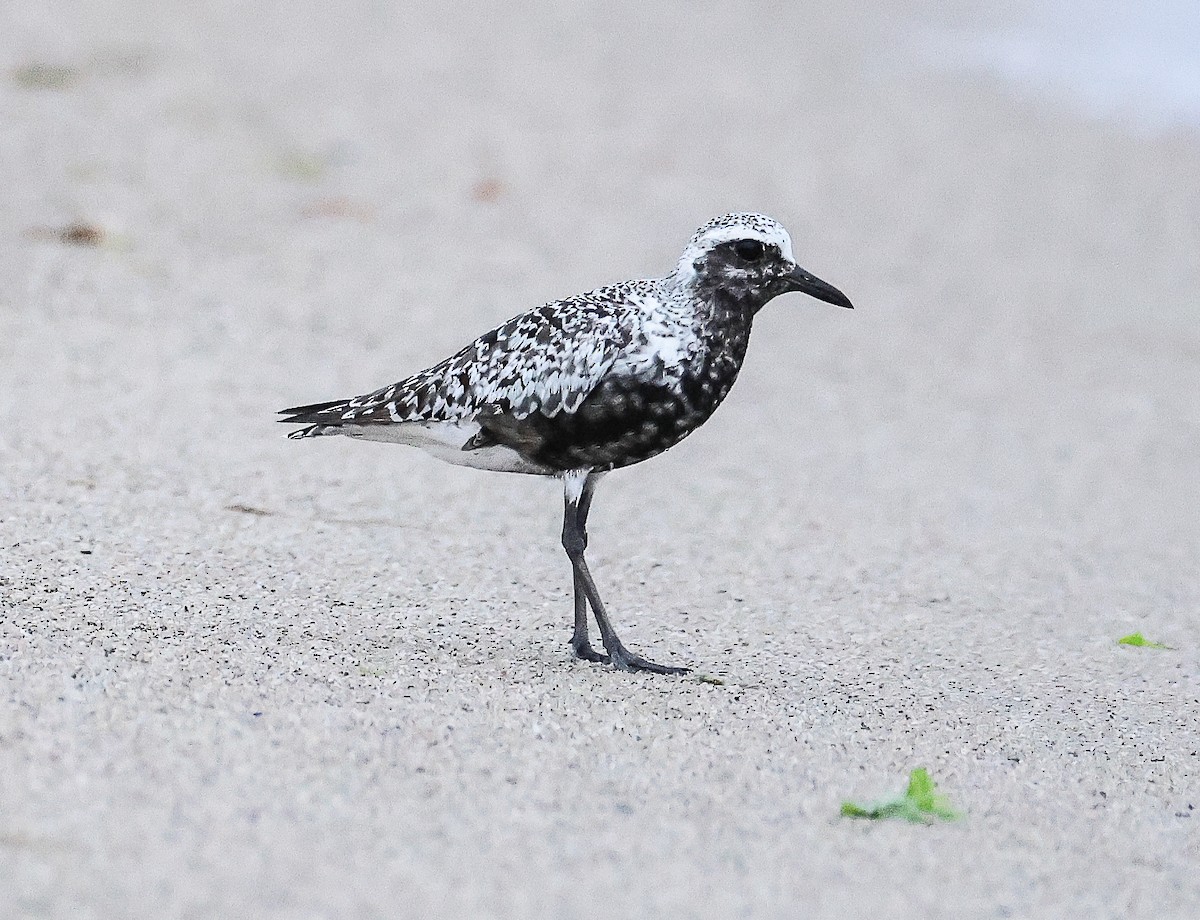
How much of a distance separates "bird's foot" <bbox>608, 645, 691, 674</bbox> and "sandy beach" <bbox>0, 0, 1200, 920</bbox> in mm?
97

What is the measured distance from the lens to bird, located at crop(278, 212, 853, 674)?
4.22 meters

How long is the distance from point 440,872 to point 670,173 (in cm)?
722

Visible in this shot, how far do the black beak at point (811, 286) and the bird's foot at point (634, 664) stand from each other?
1014 mm

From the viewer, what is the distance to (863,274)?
8547mm

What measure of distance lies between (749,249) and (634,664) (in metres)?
1.09

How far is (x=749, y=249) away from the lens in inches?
172

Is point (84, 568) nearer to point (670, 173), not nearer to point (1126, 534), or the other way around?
point (1126, 534)

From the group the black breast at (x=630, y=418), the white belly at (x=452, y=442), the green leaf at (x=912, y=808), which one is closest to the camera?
the green leaf at (x=912, y=808)

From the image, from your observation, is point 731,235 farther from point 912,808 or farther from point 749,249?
point 912,808

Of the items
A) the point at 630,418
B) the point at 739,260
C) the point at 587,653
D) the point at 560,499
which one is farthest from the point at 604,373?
the point at 560,499

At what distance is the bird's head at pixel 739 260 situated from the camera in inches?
171

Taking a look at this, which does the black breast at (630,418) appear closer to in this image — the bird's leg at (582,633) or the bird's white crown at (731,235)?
the bird's white crown at (731,235)

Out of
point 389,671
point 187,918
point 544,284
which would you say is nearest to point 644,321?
point 389,671

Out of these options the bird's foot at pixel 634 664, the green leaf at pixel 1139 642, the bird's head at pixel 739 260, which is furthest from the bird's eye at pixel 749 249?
the green leaf at pixel 1139 642
